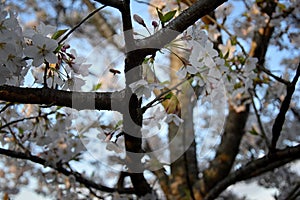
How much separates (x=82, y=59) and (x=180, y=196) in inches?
58.8

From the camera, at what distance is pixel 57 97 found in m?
0.94

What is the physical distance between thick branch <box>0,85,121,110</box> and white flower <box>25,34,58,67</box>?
0.08m

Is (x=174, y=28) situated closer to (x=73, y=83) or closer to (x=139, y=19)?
(x=139, y=19)

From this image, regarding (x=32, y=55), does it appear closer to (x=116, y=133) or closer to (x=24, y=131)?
(x=116, y=133)

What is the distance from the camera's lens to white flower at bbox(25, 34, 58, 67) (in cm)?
85

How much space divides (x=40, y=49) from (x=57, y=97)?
128mm

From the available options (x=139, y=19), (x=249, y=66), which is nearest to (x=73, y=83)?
(x=139, y=19)

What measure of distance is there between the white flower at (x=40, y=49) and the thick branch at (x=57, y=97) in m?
0.08

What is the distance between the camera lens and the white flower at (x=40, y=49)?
85cm

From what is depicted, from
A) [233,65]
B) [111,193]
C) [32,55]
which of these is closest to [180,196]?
[111,193]

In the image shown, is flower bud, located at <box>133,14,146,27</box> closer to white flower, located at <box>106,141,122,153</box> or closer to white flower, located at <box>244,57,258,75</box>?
white flower, located at <box>106,141,122,153</box>

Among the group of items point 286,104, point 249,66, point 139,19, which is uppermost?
point 249,66

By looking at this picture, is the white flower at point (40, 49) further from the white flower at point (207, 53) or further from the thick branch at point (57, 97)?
the white flower at point (207, 53)

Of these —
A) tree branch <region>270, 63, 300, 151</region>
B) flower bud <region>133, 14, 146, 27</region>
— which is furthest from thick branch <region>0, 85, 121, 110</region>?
tree branch <region>270, 63, 300, 151</region>
